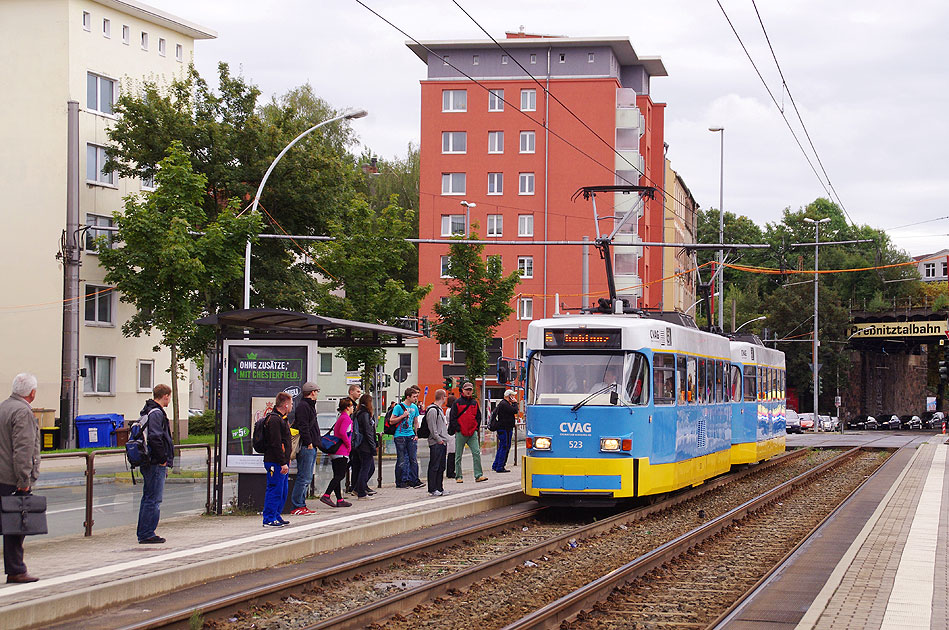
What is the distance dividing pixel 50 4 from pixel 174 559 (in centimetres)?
3624

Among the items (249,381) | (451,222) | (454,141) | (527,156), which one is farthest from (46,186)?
(527,156)

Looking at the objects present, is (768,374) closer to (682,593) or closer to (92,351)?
(682,593)

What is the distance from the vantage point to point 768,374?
31.4m

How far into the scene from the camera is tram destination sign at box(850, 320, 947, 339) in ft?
279

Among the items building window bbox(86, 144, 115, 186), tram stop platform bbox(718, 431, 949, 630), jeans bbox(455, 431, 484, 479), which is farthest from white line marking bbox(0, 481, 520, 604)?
building window bbox(86, 144, 115, 186)

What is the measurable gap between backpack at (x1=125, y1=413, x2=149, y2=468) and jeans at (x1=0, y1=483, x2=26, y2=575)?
2.37 metres

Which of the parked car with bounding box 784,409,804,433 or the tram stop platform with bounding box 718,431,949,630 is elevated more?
the tram stop platform with bounding box 718,431,949,630

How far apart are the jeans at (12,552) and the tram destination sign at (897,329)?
8085cm

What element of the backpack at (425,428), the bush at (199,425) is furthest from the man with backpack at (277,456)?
the bush at (199,425)

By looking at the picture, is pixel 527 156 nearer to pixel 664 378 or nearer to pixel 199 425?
pixel 199 425

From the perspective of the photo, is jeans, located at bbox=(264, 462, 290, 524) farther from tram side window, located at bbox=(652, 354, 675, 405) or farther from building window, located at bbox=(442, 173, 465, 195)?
Answer: building window, located at bbox=(442, 173, 465, 195)

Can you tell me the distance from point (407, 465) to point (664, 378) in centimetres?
516

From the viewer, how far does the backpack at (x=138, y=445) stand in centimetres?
1250

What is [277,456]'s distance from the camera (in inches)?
563
